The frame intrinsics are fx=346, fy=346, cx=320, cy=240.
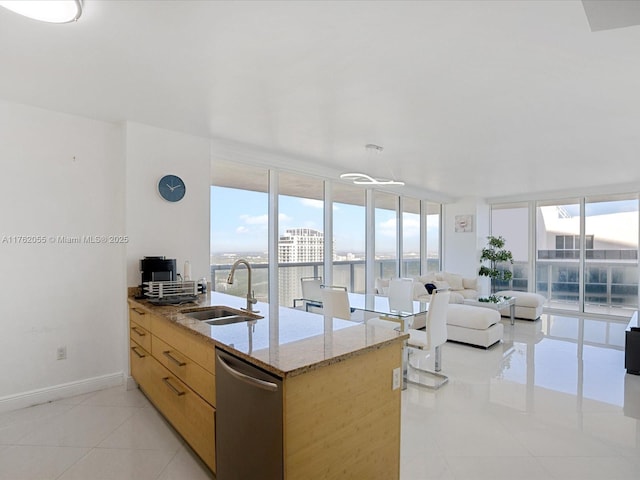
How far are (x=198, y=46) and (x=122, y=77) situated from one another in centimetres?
76

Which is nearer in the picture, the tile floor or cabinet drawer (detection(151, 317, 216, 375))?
cabinet drawer (detection(151, 317, 216, 375))

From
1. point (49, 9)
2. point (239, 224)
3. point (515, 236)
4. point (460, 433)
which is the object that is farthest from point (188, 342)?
point (515, 236)

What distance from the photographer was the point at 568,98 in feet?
8.82

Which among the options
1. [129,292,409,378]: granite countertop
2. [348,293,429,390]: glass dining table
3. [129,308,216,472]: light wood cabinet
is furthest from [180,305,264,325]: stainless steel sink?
[348,293,429,390]: glass dining table

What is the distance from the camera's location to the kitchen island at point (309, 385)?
4.56 feet

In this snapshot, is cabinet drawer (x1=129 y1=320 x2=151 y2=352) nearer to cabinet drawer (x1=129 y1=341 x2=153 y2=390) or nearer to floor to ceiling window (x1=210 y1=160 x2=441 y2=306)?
cabinet drawer (x1=129 y1=341 x2=153 y2=390)

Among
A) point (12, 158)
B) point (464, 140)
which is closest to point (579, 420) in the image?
point (464, 140)

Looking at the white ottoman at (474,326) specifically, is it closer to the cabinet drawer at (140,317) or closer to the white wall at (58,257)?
the cabinet drawer at (140,317)

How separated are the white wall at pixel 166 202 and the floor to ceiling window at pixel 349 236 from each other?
2456mm

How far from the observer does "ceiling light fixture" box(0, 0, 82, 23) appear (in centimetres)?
151

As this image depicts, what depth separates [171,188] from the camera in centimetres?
343

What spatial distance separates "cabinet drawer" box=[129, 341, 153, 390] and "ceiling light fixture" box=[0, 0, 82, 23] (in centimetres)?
221

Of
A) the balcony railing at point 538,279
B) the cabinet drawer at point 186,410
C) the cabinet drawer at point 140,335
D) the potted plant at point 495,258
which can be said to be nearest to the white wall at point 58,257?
the cabinet drawer at point 140,335

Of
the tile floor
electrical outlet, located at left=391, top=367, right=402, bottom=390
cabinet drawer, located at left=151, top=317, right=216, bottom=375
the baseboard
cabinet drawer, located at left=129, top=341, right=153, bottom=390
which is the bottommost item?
the tile floor
